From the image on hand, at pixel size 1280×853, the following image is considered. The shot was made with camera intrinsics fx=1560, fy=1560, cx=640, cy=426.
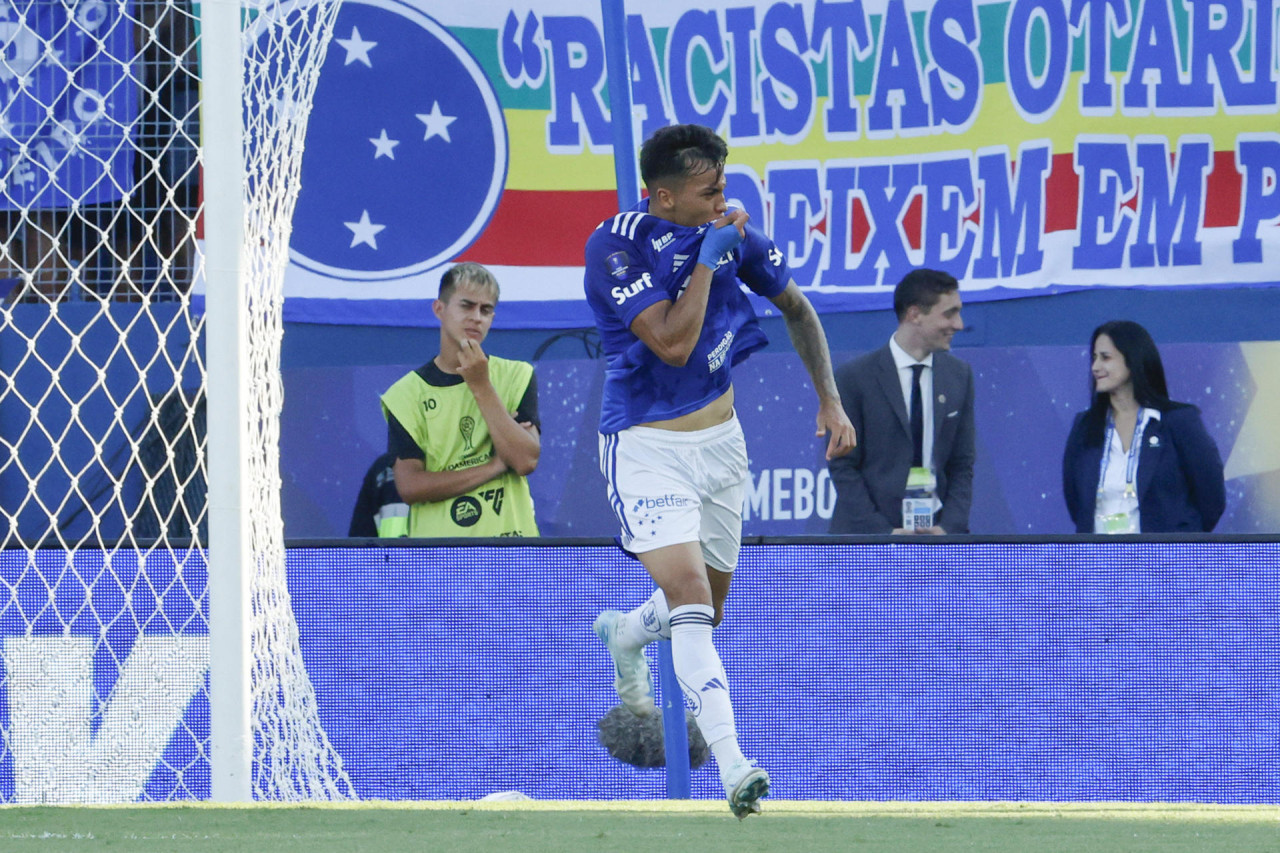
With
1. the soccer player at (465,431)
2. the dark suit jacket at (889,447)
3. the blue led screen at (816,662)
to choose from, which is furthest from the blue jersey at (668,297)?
the dark suit jacket at (889,447)

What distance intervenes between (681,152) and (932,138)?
137 inches

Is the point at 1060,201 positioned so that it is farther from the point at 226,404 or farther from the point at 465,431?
the point at 226,404

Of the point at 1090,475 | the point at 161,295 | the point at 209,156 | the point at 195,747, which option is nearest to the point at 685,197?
the point at 209,156

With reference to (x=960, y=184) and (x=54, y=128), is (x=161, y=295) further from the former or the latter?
(x=960, y=184)

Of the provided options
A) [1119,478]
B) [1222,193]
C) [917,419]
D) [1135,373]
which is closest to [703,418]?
[917,419]

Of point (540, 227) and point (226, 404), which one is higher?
point (540, 227)

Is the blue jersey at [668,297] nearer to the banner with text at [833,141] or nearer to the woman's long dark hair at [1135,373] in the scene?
the woman's long dark hair at [1135,373]

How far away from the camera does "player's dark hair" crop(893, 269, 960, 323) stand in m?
6.37

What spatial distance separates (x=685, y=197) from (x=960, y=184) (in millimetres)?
3405

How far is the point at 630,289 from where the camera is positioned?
3848 millimetres

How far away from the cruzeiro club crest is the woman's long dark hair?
110 inches

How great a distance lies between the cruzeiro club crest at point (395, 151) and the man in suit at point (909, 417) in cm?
201

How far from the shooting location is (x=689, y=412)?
13.3 feet

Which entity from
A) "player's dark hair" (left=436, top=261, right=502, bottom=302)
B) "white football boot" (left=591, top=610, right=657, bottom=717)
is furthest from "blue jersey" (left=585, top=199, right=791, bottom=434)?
"player's dark hair" (left=436, top=261, right=502, bottom=302)
